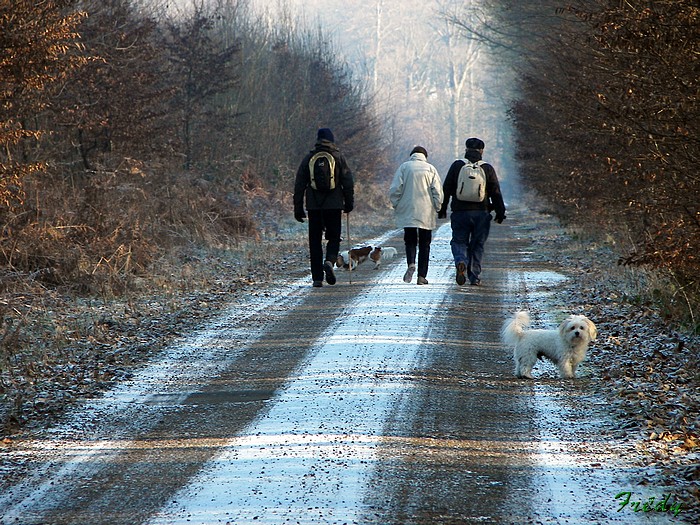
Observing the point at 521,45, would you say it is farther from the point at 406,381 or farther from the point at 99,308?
the point at 406,381

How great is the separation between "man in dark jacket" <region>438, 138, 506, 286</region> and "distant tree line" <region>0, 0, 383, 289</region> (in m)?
4.97

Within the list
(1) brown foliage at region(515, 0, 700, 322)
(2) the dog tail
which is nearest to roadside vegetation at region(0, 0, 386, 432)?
(2) the dog tail

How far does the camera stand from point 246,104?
29.6 m

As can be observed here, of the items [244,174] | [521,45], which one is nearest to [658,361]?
[244,174]

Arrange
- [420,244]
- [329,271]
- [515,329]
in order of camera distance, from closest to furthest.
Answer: [515,329]
[329,271]
[420,244]

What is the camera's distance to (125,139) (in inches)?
654

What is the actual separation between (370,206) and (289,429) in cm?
3400

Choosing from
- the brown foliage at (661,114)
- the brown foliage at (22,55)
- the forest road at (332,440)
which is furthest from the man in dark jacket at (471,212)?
the brown foliage at (22,55)

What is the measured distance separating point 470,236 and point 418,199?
1.05 metres

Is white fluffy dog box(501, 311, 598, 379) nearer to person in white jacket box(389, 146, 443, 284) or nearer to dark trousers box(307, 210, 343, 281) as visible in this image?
dark trousers box(307, 210, 343, 281)

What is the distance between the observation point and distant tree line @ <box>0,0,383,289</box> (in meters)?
11.2

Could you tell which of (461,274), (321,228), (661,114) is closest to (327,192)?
(321,228)

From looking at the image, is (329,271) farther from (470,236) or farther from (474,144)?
(474,144)
